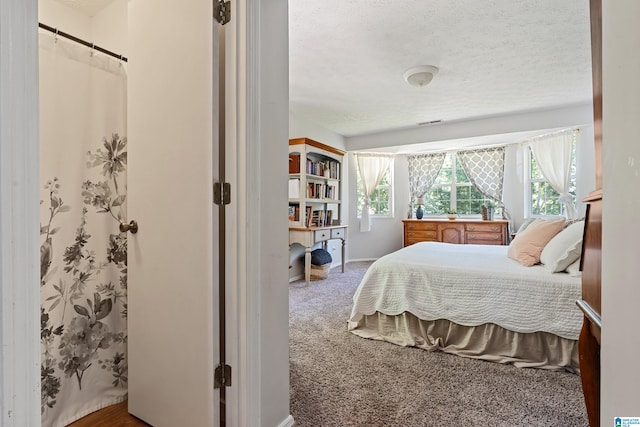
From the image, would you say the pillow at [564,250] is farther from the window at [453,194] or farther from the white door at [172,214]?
the window at [453,194]

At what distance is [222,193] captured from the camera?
1.18 meters

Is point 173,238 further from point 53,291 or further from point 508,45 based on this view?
point 508,45

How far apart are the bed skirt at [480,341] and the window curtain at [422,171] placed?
3894 mm

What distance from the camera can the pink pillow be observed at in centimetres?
225

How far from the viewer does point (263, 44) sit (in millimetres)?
1216

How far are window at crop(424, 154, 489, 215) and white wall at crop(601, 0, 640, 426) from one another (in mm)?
5303

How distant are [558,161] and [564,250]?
322 cm

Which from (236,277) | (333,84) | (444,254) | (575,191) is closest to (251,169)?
(236,277)

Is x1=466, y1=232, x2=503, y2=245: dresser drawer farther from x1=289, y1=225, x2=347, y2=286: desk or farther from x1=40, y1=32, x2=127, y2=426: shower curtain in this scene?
x1=40, y1=32, x2=127, y2=426: shower curtain

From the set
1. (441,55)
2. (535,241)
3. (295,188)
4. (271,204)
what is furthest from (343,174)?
(271,204)

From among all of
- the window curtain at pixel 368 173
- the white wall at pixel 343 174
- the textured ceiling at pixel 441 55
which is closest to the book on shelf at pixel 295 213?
the white wall at pixel 343 174

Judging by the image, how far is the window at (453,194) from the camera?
5457 millimetres

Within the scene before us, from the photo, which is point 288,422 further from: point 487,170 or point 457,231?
point 487,170

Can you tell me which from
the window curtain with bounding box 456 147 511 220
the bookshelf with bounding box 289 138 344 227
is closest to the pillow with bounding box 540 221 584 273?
the bookshelf with bounding box 289 138 344 227
